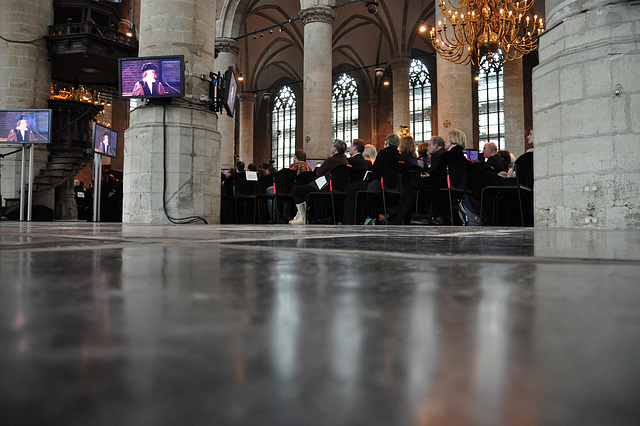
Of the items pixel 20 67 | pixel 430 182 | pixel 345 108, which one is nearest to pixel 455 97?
pixel 430 182

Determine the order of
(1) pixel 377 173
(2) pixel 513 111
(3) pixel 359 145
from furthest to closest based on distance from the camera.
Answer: (2) pixel 513 111 < (3) pixel 359 145 < (1) pixel 377 173

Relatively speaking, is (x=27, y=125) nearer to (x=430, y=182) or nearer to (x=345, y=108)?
(x=430, y=182)

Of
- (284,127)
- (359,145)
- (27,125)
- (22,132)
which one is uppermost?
(284,127)

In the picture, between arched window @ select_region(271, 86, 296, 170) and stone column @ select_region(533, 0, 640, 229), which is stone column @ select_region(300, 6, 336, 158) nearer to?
Answer: stone column @ select_region(533, 0, 640, 229)

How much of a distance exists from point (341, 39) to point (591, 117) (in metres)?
22.0

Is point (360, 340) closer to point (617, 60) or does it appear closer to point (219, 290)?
point (219, 290)

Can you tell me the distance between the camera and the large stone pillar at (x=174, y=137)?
20.2ft

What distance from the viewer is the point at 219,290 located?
0.25m

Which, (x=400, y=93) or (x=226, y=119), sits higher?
(x=400, y=93)

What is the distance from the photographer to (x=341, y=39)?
928 inches

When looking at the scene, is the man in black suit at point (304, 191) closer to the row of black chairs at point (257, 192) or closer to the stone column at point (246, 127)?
the row of black chairs at point (257, 192)

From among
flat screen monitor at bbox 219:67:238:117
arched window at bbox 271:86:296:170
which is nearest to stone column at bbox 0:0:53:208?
flat screen monitor at bbox 219:67:238:117

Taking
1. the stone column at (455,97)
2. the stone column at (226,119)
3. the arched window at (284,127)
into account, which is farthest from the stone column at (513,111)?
the arched window at (284,127)

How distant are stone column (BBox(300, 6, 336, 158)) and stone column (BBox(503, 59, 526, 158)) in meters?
6.30
